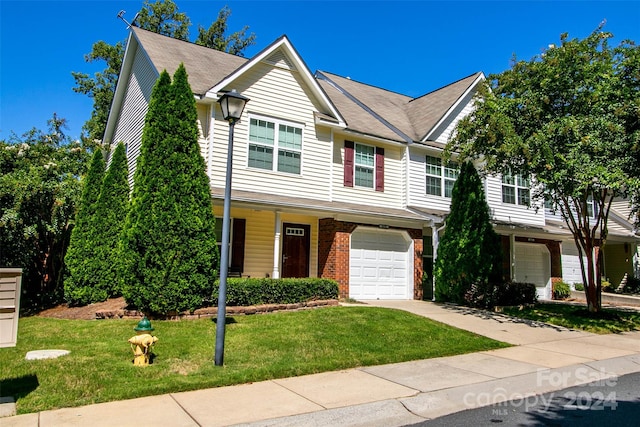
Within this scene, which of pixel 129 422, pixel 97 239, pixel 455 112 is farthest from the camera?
pixel 455 112

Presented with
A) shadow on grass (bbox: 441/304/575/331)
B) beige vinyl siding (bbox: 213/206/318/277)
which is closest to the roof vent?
beige vinyl siding (bbox: 213/206/318/277)

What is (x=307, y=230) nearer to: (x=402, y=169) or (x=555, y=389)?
(x=402, y=169)

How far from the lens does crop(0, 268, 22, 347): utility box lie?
17.0 ft

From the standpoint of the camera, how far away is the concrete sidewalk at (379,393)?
496cm

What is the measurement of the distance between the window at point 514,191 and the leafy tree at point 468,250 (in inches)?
204

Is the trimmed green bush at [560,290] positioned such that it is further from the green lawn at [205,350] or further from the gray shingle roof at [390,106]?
the green lawn at [205,350]

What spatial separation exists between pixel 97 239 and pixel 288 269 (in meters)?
5.97

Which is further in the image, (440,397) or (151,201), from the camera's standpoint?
(151,201)

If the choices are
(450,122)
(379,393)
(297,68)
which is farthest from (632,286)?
(379,393)

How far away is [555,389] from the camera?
6535mm

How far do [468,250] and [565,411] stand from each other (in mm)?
9873

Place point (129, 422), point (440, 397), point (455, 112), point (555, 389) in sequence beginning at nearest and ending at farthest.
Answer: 1. point (129, 422)
2. point (440, 397)
3. point (555, 389)
4. point (455, 112)

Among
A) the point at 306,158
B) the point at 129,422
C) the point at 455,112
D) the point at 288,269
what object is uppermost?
the point at 455,112

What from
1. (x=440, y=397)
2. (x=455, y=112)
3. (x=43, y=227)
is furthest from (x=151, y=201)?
(x=455, y=112)
